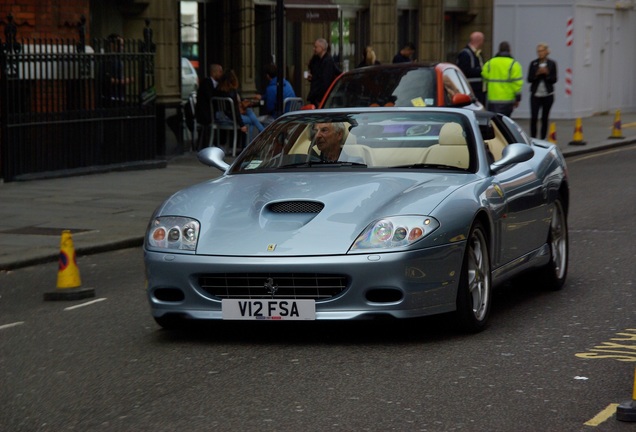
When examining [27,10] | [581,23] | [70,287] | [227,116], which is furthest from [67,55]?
[581,23]

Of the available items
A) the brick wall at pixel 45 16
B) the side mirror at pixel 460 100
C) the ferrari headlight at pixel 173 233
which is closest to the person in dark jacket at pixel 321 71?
the brick wall at pixel 45 16

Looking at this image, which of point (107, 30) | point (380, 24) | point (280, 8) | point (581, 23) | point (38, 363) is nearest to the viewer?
point (38, 363)

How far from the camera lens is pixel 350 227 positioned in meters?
7.75

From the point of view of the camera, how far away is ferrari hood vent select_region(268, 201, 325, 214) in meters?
7.99

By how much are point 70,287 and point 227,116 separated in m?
14.4

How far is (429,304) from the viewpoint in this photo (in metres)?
7.82

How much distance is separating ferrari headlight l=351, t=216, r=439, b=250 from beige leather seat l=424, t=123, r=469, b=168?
1080 mm

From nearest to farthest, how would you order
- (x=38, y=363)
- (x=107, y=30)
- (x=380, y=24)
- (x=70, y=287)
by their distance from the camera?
(x=38, y=363)
(x=70, y=287)
(x=107, y=30)
(x=380, y=24)

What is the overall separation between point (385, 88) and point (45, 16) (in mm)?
5608

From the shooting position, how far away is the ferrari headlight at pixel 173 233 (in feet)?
26.2

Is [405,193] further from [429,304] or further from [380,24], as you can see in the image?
[380,24]

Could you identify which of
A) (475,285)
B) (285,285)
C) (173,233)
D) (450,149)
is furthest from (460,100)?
(285,285)

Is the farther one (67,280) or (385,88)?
(385,88)

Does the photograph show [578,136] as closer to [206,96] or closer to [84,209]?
[206,96]
